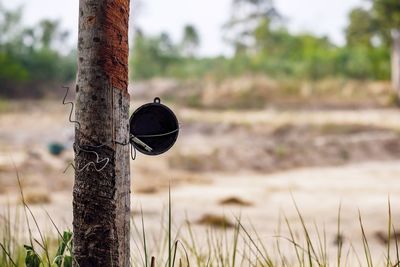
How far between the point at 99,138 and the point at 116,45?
29cm

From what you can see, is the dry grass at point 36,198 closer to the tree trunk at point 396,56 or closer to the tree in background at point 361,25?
the tree trunk at point 396,56

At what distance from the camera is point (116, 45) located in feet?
5.88

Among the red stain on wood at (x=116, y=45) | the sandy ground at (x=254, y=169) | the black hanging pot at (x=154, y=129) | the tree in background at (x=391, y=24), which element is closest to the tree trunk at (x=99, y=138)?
the red stain on wood at (x=116, y=45)

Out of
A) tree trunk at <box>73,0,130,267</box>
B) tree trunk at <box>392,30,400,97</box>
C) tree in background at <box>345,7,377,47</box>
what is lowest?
tree trunk at <box>73,0,130,267</box>

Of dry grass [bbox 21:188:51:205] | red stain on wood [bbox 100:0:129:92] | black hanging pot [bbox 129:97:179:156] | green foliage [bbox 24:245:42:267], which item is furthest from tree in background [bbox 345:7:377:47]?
green foliage [bbox 24:245:42:267]

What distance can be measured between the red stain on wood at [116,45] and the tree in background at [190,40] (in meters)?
30.8

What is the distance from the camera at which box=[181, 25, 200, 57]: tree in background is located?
106 feet

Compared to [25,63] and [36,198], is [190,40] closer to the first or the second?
[25,63]

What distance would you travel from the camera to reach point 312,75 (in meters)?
19.7

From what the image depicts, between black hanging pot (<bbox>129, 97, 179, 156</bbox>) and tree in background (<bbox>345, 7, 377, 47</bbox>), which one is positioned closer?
black hanging pot (<bbox>129, 97, 179, 156</bbox>)

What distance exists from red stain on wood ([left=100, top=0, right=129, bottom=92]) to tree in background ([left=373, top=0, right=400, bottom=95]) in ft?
53.4

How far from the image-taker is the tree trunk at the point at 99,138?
69.2 inches

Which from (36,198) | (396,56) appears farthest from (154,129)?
(396,56)

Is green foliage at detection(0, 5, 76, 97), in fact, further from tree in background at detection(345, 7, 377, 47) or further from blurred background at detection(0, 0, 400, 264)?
tree in background at detection(345, 7, 377, 47)
